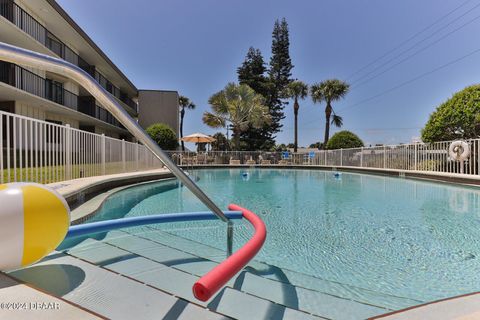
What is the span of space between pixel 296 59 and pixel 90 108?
82.8 feet

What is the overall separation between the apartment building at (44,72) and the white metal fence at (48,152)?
92.7 inches

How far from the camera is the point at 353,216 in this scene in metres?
4.92

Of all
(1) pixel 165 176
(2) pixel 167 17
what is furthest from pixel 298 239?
(2) pixel 167 17

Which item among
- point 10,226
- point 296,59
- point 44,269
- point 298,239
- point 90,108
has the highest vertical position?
point 296,59

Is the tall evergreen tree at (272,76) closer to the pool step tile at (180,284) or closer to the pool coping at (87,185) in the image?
the pool coping at (87,185)

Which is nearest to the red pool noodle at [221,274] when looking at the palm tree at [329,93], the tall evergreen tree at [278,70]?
the palm tree at [329,93]

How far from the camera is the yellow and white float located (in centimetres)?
142

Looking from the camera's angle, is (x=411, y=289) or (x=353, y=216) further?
(x=353, y=216)

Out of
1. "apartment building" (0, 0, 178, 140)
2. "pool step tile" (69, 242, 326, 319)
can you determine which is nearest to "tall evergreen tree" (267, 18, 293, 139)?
"apartment building" (0, 0, 178, 140)

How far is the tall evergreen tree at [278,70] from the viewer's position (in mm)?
33156

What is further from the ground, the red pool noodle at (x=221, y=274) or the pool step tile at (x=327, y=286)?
the red pool noodle at (x=221, y=274)

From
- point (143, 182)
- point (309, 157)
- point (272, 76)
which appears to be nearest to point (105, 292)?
point (143, 182)

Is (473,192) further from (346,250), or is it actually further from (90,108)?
(90,108)

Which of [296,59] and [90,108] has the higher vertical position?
[296,59]
